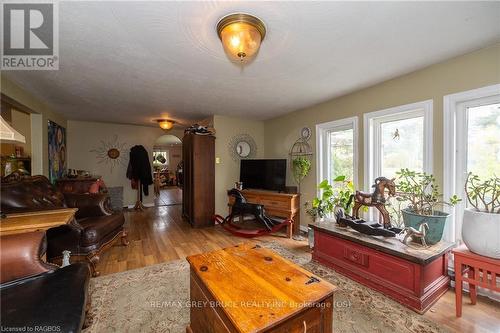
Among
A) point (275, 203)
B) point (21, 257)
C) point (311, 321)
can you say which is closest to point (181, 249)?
point (275, 203)

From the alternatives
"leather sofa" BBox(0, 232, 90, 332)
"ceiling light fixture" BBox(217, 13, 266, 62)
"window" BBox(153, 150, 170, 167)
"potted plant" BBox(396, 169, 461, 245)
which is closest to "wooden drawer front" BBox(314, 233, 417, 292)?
"potted plant" BBox(396, 169, 461, 245)

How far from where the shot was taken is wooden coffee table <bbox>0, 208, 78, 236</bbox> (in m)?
1.43

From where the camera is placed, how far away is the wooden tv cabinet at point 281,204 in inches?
135

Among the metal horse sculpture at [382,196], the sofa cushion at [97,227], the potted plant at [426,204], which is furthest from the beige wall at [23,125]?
the potted plant at [426,204]

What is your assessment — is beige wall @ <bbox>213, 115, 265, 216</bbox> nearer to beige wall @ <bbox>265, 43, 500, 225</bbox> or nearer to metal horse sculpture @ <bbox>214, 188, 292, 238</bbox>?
metal horse sculpture @ <bbox>214, 188, 292, 238</bbox>

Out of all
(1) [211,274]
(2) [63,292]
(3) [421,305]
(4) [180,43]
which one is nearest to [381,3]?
(4) [180,43]

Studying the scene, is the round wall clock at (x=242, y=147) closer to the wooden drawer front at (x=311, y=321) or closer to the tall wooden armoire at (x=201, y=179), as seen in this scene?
the tall wooden armoire at (x=201, y=179)

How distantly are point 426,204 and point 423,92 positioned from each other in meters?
1.19

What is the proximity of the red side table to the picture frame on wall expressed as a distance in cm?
550

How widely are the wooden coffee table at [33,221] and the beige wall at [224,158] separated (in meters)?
2.66

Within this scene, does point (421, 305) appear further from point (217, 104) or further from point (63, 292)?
point (217, 104)

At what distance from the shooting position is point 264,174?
4074mm

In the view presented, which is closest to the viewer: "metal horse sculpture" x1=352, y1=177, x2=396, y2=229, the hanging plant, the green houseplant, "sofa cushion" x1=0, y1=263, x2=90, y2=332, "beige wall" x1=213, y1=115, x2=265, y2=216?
"sofa cushion" x1=0, y1=263, x2=90, y2=332

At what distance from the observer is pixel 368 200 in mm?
2207
